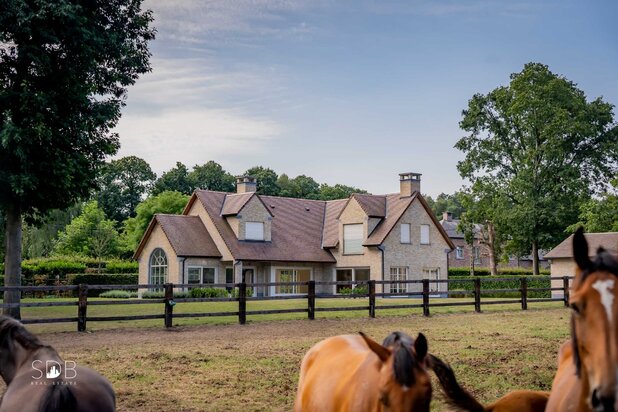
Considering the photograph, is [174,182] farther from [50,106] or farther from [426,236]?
[50,106]

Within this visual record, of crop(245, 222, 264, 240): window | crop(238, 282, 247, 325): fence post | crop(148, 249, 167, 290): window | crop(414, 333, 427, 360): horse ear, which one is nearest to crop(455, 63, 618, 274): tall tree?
crop(245, 222, 264, 240): window

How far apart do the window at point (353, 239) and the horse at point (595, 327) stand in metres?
42.3

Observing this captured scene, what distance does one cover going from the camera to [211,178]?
80.8m

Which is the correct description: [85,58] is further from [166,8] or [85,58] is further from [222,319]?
[222,319]

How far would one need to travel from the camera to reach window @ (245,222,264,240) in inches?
1710

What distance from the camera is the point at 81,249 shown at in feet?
205

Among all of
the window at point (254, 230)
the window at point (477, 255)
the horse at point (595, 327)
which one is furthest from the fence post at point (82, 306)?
the window at point (477, 255)

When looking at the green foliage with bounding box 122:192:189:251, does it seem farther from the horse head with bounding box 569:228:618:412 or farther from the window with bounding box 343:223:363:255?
the horse head with bounding box 569:228:618:412

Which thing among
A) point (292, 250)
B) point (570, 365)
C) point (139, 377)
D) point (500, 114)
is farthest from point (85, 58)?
point (500, 114)

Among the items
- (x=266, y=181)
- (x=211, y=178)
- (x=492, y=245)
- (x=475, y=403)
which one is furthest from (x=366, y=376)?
(x=266, y=181)

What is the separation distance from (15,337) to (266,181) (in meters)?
78.1

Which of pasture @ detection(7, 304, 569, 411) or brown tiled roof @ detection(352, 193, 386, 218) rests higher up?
brown tiled roof @ detection(352, 193, 386, 218)

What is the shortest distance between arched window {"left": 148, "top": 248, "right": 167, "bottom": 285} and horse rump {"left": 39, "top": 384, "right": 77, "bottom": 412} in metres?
38.6

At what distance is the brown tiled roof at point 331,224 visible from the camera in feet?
153
